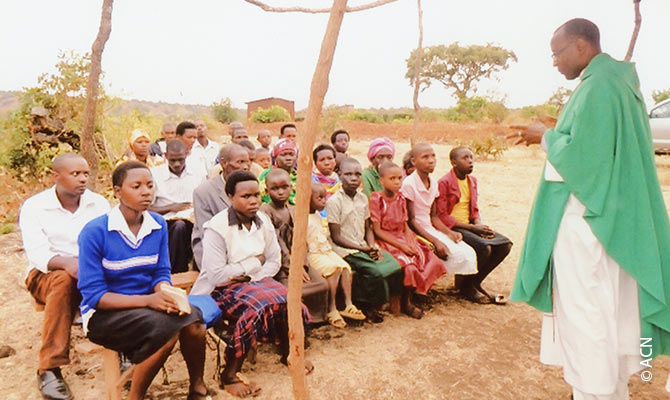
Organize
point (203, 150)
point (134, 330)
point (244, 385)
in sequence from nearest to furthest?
point (134, 330), point (244, 385), point (203, 150)

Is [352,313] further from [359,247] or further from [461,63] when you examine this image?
[461,63]

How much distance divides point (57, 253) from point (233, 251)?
1.15m

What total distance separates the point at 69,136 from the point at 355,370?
7812 millimetres

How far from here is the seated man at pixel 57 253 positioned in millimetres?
2963

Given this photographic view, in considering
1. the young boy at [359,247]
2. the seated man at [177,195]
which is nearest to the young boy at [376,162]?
the young boy at [359,247]

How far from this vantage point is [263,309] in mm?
3057

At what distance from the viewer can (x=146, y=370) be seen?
8.51 feet

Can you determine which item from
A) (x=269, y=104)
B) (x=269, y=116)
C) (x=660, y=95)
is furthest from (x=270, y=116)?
(x=660, y=95)

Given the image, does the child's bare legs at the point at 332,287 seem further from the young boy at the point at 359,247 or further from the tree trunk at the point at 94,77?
the tree trunk at the point at 94,77

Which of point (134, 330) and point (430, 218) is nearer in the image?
point (134, 330)

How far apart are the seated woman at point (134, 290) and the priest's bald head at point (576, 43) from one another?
234 cm

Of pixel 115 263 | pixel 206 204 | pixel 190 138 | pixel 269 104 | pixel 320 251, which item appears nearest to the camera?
pixel 115 263

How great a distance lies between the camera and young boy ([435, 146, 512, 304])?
451cm

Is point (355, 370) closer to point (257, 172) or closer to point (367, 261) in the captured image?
point (367, 261)
